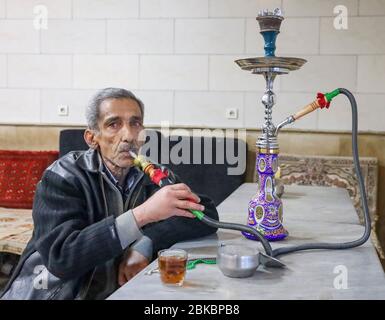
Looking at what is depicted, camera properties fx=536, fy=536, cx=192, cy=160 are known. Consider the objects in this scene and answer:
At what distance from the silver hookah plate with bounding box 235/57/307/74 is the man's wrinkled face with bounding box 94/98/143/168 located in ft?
1.60

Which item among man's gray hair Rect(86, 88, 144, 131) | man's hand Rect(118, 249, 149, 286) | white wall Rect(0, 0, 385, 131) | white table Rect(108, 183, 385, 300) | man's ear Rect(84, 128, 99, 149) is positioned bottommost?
man's hand Rect(118, 249, 149, 286)

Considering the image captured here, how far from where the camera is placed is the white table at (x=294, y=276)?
97 centimetres

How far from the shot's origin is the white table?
3.17ft

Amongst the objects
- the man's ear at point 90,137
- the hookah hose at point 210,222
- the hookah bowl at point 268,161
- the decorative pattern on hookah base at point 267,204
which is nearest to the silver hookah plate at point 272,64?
the hookah bowl at point 268,161

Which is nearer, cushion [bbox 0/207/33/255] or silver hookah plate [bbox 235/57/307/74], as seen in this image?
silver hookah plate [bbox 235/57/307/74]

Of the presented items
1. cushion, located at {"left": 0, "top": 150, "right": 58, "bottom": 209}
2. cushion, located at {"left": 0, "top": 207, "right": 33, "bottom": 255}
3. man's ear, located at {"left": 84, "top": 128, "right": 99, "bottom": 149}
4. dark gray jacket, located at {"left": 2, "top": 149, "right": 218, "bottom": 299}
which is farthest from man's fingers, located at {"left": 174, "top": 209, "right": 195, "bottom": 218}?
cushion, located at {"left": 0, "top": 150, "right": 58, "bottom": 209}

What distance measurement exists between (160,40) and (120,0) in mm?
365

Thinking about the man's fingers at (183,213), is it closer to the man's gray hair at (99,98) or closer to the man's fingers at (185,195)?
the man's fingers at (185,195)

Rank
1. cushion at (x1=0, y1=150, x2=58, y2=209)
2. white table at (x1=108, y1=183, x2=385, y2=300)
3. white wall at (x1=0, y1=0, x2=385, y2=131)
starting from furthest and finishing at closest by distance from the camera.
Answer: cushion at (x1=0, y1=150, x2=58, y2=209) → white wall at (x1=0, y1=0, x2=385, y2=131) → white table at (x1=108, y1=183, x2=385, y2=300)

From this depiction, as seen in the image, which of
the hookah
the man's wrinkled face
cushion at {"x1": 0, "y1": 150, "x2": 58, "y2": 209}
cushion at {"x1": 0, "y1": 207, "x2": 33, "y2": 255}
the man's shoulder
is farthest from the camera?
cushion at {"x1": 0, "y1": 150, "x2": 58, "y2": 209}

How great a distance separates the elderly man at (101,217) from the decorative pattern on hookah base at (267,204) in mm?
150

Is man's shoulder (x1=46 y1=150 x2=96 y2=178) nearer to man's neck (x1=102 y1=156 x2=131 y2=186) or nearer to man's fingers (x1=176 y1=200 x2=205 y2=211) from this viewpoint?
man's neck (x1=102 y1=156 x2=131 y2=186)

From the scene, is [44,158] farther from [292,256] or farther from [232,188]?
[292,256]
